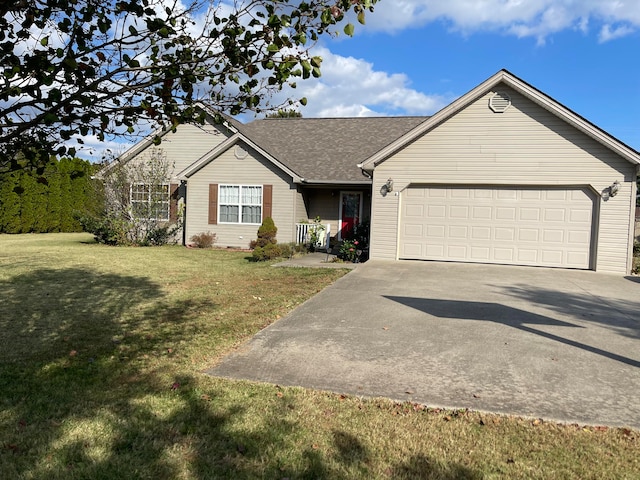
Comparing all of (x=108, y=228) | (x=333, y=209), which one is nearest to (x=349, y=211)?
(x=333, y=209)

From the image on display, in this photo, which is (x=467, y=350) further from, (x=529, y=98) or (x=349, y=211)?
(x=349, y=211)

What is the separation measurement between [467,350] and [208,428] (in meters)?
3.31

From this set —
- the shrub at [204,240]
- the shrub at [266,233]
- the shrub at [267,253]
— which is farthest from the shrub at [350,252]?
the shrub at [204,240]

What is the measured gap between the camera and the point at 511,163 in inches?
516

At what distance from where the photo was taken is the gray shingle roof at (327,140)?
709 inches

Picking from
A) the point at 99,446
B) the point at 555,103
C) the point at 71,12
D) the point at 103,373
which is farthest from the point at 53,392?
the point at 555,103

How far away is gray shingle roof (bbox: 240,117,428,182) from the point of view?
1800 centimetres

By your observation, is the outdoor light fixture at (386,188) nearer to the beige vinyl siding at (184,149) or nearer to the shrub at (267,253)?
the shrub at (267,253)

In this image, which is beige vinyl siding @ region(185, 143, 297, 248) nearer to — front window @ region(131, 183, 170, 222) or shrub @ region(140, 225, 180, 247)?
shrub @ region(140, 225, 180, 247)

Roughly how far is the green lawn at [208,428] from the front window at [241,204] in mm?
11933

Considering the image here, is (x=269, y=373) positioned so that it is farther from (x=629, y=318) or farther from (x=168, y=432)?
(x=629, y=318)

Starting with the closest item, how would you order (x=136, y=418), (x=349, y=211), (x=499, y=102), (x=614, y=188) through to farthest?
(x=136, y=418)
(x=614, y=188)
(x=499, y=102)
(x=349, y=211)

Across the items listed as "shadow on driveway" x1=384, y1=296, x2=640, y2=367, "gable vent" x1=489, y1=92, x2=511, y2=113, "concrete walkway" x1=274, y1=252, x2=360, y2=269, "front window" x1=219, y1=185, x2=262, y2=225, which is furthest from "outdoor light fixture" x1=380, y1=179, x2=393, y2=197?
"shadow on driveway" x1=384, y1=296, x2=640, y2=367

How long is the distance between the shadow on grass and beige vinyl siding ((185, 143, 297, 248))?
1140cm
